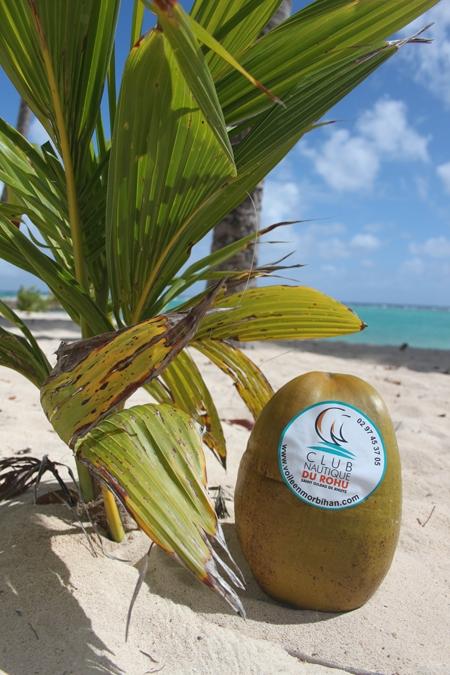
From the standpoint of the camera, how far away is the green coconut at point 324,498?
1157 millimetres

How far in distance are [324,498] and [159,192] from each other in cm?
70

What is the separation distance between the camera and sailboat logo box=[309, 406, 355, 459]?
3.88ft

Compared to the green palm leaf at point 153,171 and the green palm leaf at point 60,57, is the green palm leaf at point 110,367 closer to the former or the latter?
the green palm leaf at point 153,171

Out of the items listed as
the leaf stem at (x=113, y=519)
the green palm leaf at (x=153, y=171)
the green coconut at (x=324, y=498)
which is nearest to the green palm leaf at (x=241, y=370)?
the green coconut at (x=324, y=498)

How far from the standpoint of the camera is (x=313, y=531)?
1.15 metres

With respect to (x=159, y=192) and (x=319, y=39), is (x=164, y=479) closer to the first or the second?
(x=159, y=192)

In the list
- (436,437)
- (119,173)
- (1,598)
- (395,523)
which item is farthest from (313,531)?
(436,437)

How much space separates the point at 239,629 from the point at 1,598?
1.54 feet

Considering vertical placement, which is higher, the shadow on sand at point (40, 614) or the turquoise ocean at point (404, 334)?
the turquoise ocean at point (404, 334)

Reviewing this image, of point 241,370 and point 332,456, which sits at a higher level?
point 241,370

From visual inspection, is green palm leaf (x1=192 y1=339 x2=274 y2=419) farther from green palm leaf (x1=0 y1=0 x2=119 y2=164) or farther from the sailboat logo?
green palm leaf (x1=0 y1=0 x2=119 y2=164)

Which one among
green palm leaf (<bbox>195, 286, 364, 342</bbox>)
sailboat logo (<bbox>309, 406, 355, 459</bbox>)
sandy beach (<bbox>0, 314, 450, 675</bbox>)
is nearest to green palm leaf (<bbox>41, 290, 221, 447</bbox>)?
sandy beach (<bbox>0, 314, 450, 675</bbox>)

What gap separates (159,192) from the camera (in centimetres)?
100

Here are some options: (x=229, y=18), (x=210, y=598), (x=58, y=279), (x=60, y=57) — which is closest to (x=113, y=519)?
Answer: (x=210, y=598)
